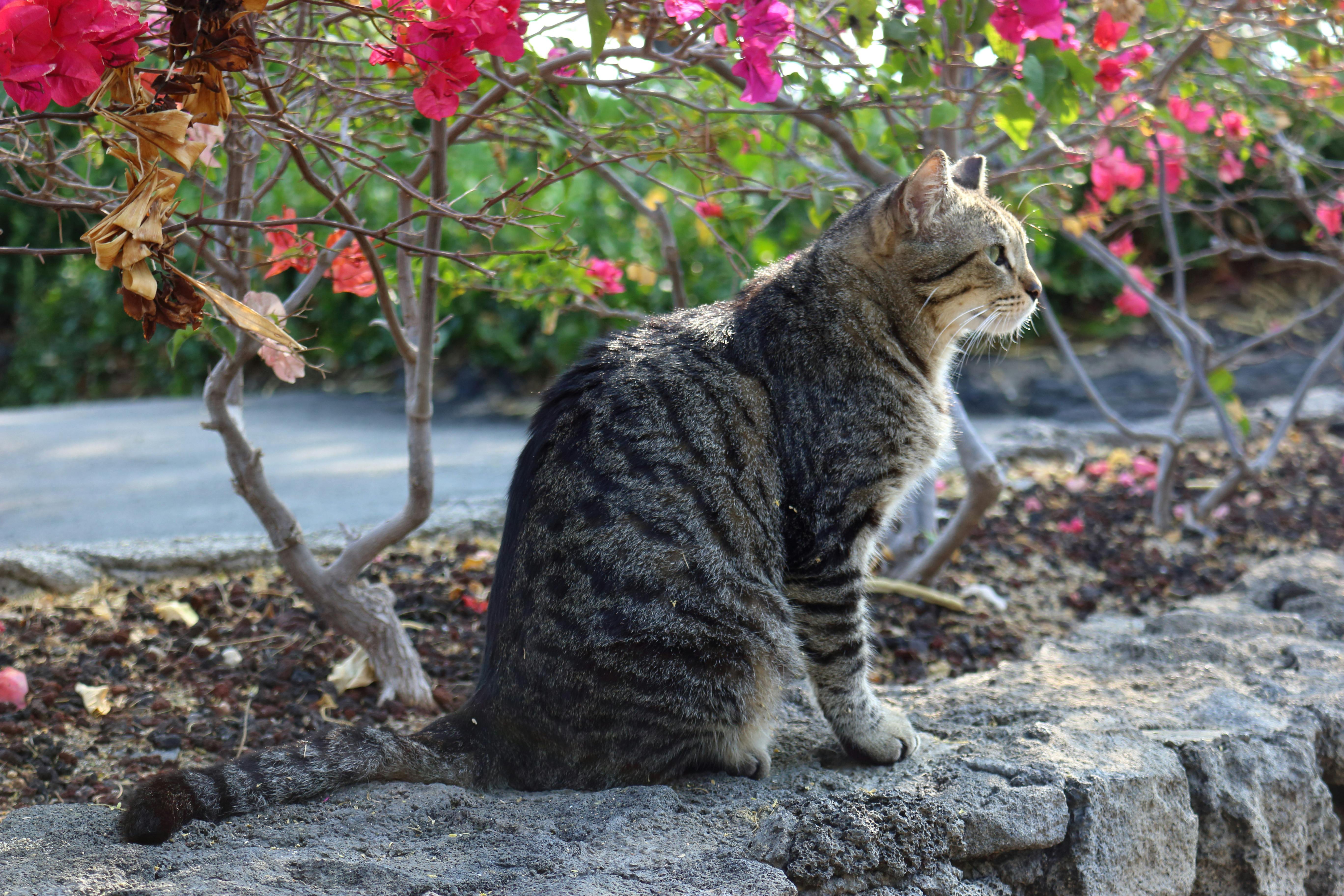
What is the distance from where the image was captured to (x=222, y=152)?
3.11 meters

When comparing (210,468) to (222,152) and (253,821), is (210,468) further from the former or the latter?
(253,821)

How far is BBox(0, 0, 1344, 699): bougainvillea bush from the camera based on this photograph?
162cm

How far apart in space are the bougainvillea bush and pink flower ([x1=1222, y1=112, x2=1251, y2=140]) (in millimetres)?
11

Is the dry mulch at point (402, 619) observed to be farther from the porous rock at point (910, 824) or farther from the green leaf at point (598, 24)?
the green leaf at point (598, 24)

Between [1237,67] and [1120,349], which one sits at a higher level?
[1237,67]

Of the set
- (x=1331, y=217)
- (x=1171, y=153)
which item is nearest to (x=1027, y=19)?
(x=1171, y=153)

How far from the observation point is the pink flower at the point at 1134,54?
320 cm

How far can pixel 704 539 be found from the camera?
7.48 ft

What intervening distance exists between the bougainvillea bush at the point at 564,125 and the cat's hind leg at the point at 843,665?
96cm

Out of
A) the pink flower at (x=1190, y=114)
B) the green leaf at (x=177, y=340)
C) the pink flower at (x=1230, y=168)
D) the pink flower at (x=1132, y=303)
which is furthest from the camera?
the pink flower at (x=1132, y=303)

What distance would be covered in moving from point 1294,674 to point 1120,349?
6107 millimetres

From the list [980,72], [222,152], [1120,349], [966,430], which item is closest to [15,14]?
[222,152]

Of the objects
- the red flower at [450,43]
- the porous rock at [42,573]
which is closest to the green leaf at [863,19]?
the red flower at [450,43]

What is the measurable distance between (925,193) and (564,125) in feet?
3.15
